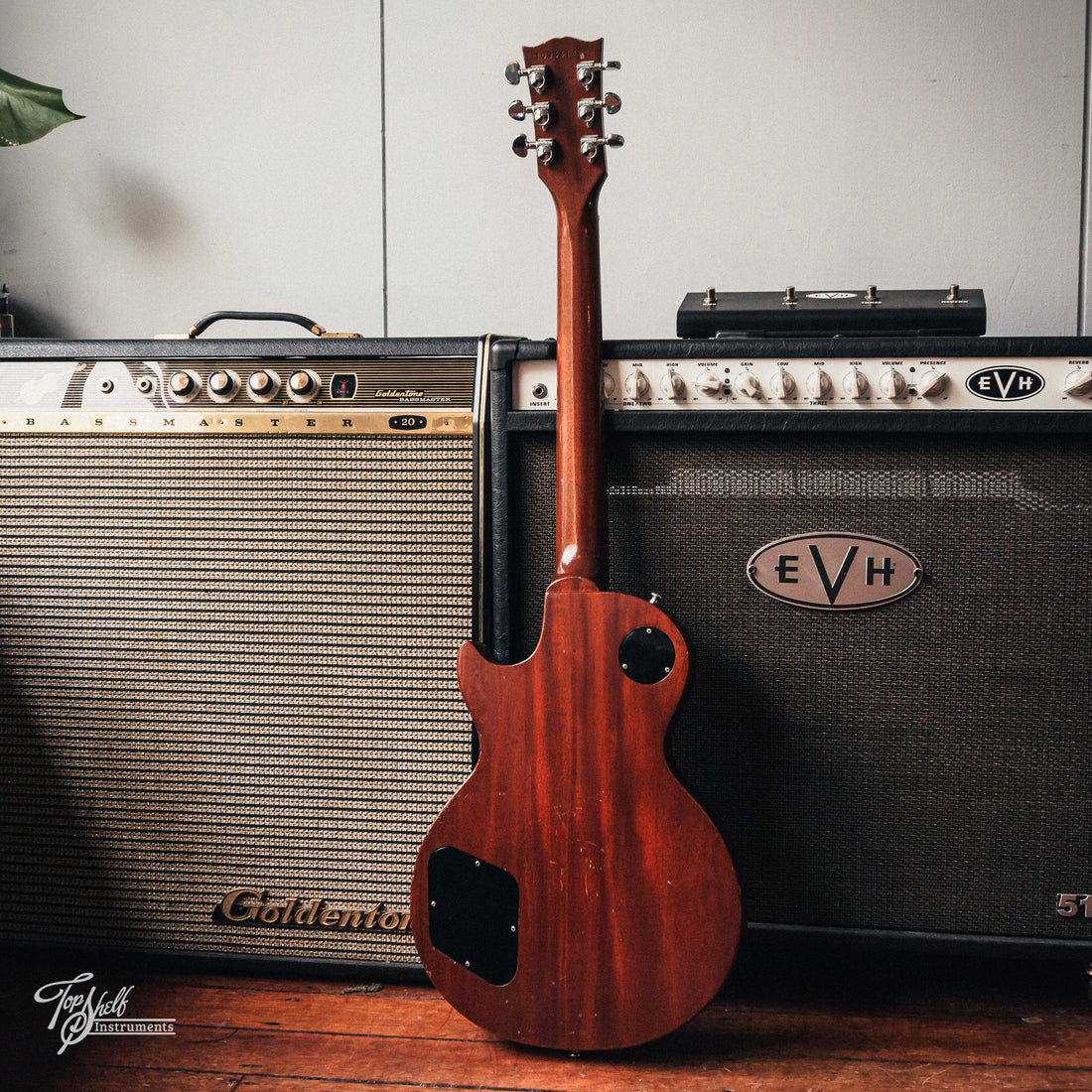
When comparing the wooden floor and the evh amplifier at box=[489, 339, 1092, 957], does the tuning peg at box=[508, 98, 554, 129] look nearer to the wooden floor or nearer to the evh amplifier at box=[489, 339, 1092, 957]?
the evh amplifier at box=[489, 339, 1092, 957]

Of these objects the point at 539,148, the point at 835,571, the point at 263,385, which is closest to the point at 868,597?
the point at 835,571

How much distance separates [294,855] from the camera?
963 mm

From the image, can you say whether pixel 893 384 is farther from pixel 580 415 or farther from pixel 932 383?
pixel 580 415

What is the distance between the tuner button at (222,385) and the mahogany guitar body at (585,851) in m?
0.40

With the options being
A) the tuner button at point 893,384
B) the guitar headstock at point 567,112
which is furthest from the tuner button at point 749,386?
the guitar headstock at point 567,112

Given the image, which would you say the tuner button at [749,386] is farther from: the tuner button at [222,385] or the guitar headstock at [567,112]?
the tuner button at [222,385]

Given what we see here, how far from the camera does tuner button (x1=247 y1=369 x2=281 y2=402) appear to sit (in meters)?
0.94

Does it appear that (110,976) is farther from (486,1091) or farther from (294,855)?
(486,1091)

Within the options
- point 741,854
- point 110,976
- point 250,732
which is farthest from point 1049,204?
point 110,976

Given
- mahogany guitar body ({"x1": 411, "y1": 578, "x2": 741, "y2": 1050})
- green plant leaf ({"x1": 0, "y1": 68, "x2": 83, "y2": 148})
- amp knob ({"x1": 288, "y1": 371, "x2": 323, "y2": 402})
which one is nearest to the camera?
mahogany guitar body ({"x1": 411, "y1": 578, "x2": 741, "y2": 1050})

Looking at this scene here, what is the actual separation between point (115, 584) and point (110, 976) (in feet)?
1.48

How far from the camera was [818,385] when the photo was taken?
866 millimetres

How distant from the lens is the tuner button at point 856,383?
861 mm

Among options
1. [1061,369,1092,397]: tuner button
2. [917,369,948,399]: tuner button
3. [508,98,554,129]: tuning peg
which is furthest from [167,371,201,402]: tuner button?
[1061,369,1092,397]: tuner button
